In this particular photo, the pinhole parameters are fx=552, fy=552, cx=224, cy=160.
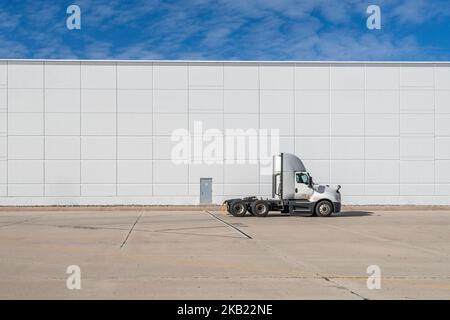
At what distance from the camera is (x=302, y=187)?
29.1m

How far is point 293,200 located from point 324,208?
1.67 meters

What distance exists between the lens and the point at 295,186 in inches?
1150

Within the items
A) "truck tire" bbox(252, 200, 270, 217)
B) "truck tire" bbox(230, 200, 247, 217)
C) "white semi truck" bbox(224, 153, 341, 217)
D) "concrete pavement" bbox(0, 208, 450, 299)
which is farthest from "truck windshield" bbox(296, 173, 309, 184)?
"concrete pavement" bbox(0, 208, 450, 299)

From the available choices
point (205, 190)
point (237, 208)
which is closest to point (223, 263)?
point (237, 208)

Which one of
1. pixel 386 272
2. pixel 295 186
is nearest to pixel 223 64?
pixel 295 186

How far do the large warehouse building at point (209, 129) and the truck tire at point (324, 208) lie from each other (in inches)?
369

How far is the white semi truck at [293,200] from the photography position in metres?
28.8

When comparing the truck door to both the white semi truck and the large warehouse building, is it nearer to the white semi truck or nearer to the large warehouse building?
the white semi truck

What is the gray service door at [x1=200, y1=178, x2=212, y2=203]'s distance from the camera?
37.9 meters

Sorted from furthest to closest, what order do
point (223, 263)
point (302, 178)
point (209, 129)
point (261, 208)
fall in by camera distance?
point (209, 129), point (302, 178), point (261, 208), point (223, 263)

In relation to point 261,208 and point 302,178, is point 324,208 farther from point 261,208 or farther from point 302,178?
point 261,208

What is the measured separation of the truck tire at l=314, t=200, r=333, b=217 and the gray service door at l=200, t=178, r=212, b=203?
34.7 ft

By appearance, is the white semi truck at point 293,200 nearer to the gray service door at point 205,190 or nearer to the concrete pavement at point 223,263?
the concrete pavement at point 223,263

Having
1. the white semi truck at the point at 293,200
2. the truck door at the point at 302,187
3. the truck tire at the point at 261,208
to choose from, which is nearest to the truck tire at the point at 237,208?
the white semi truck at the point at 293,200
